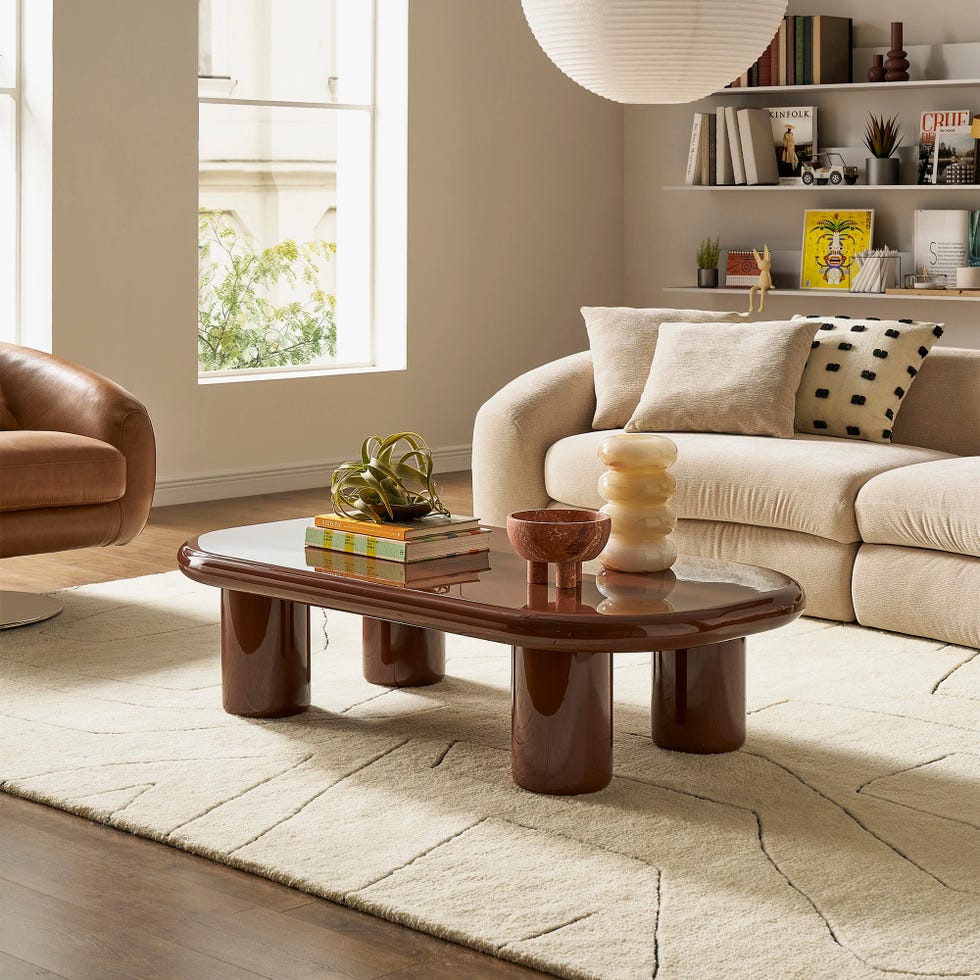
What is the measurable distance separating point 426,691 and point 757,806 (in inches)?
36.9

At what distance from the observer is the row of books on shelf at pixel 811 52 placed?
6.71 m

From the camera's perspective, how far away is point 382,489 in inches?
118

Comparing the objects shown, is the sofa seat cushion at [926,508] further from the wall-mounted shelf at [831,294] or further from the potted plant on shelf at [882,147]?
the potted plant on shelf at [882,147]

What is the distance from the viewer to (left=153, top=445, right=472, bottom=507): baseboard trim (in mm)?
5883

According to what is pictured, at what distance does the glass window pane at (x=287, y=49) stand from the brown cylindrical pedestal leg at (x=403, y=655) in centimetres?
338

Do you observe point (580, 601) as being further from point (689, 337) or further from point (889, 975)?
point (689, 337)

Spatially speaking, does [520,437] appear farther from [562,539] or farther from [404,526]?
[562,539]

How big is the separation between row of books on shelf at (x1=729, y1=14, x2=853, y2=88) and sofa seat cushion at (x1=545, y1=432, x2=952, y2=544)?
9.67ft

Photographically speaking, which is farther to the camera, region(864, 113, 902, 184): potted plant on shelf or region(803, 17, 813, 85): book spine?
region(803, 17, 813, 85): book spine

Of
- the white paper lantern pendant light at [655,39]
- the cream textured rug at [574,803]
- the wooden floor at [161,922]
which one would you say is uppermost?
the white paper lantern pendant light at [655,39]

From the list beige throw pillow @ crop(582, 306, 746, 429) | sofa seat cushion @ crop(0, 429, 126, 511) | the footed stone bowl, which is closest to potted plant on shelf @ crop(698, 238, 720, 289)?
beige throw pillow @ crop(582, 306, 746, 429)

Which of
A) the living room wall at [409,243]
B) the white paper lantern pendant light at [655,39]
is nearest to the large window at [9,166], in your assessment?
the living room wall at [409,243]

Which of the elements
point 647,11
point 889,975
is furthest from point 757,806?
point 647,11

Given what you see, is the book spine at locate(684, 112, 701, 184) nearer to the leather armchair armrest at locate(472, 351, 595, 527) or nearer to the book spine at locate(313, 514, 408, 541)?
the leather armchair armrest at locate(472, 351, 595, 527)
